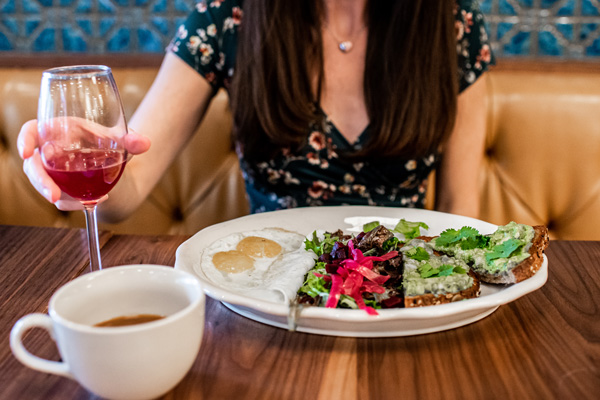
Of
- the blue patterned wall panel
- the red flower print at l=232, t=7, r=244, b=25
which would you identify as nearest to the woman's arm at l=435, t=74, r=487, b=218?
the blue patterned wall panel

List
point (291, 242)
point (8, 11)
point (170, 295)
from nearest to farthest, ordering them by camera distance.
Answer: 1. point (170, 295)
2. point (291, 242)
3. point (8, 11)

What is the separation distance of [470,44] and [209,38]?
0.79m

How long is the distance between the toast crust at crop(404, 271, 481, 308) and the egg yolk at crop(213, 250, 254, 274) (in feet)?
0.97

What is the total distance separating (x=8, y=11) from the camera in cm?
239

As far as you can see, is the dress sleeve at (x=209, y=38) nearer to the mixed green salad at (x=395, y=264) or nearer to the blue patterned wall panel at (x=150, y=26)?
the blue patterned wall panel at (x=150, y=26)

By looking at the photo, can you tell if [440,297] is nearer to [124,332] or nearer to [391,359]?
[391,359]

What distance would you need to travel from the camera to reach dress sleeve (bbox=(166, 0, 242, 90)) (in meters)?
1.76

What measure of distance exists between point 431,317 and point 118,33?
6.42 feet

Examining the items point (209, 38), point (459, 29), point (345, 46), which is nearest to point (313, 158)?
point (345, 46)

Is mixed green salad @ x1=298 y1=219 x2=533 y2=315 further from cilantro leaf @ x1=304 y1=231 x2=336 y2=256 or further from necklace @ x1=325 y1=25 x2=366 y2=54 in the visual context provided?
necklace @ x1=325 y1=25 x2=366 y2=54

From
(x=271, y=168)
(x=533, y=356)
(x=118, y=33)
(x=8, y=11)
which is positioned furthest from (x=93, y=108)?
(x=8, y=11)

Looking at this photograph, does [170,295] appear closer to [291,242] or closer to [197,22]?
[291,242]

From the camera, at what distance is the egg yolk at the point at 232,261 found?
1.00 metres

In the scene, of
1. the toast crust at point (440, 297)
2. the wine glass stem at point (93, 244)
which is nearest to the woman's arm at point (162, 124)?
the wine glass stem at point (93, 244)
